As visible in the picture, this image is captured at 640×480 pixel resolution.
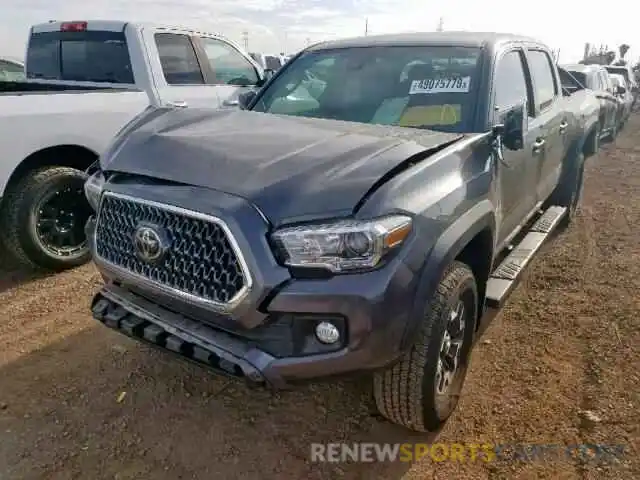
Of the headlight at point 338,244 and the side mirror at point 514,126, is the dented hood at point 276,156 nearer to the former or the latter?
the headlight at point 338,244

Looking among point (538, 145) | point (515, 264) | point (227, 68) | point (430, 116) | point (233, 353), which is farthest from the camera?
point (227, 68)

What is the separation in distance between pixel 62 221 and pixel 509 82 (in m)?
3.65

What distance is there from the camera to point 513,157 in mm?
3277

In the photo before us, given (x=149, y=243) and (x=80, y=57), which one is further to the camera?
(x=80, y=57)

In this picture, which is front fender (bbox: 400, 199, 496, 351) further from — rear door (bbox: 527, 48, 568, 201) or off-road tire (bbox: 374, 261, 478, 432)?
rear door (bbox: 527, 48, 568, 201)

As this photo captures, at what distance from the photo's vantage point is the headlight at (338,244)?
6.71 ft

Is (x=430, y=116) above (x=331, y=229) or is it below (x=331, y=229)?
above

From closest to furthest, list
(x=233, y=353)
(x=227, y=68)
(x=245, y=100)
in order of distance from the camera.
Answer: (x=233, y=353) < (x=245, y=100) < (x=227, y=68)

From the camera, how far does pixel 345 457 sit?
2596mm

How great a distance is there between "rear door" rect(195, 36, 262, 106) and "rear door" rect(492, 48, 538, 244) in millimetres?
3023

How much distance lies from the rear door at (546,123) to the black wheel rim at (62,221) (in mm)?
3616

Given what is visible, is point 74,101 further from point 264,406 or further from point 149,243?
point 264,406

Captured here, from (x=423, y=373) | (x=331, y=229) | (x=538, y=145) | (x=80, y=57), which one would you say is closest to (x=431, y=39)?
(x=538, y=145)

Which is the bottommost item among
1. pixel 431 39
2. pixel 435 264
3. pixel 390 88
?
pixel 435 264
